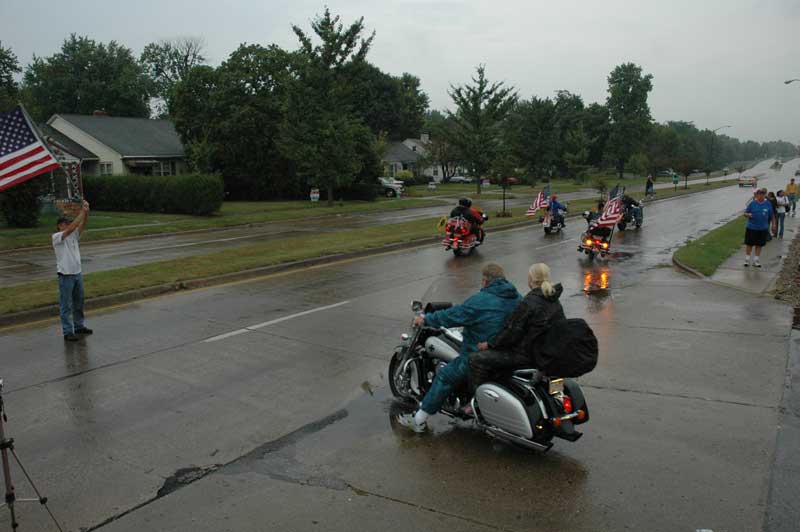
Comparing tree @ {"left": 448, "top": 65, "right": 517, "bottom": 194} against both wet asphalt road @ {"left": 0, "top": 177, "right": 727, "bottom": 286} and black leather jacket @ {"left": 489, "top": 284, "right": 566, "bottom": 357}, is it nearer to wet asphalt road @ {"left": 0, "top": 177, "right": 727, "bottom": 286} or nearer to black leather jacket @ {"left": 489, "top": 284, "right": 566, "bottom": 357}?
wet asphalt road @ {"left": 0, "top": 177, "right": 727, "bottom": 286}

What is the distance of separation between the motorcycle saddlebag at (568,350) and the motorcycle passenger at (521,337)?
0.10m

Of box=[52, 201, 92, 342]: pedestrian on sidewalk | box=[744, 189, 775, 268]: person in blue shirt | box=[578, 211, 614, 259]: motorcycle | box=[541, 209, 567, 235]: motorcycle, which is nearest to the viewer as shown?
box=[52, 201, 92, 342]: pedestrian on sidewalk

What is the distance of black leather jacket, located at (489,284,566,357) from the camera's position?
5.46 m

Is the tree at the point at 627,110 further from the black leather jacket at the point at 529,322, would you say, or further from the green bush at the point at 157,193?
the black leather jacket at the point at 529,322

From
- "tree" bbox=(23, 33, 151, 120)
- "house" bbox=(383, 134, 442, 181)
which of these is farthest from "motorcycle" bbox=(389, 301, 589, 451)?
"tree" bbox=(23, 33, 151, 120)

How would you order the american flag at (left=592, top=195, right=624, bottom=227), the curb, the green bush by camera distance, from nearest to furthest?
the curb, the american flag at (left=592, top=195, right=624, bottom=227), the green bush

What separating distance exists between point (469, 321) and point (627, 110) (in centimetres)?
10711

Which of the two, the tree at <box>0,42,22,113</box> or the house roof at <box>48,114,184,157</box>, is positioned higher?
the tree at <box>0,42,22,113</box>

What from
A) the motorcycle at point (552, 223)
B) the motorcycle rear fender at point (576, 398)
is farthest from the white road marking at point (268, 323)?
the motorcycle at point (552, 223)

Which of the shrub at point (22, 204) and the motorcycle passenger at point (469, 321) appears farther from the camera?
the shrub at point (22, 204)

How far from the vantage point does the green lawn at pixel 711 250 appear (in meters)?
15.5

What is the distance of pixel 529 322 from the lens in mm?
5473

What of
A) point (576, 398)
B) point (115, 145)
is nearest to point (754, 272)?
point (576, 398)

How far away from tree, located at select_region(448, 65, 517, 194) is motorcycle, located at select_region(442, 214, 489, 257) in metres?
27.2
